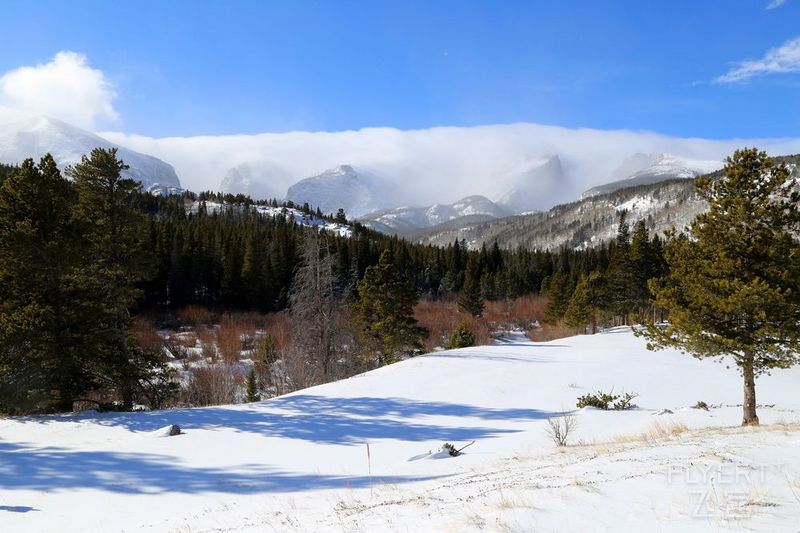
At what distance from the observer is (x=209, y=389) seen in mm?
29312

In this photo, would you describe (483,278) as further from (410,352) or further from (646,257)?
(410,352)

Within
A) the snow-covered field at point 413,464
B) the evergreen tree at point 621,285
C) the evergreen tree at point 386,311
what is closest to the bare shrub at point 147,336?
the evergreen tree at point 386,311

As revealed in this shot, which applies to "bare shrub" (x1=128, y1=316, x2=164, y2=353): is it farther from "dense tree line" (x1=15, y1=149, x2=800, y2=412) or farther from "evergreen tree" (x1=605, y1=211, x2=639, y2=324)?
"evergreen tree" (x1=605, y1=211, x2=639, y2=324)

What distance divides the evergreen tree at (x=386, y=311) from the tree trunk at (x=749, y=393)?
836 inches

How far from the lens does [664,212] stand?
198m

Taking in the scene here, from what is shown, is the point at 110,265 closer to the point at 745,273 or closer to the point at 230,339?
the point at 745,273

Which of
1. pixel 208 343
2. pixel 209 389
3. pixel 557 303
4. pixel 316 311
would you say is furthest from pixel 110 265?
pixel 557 303

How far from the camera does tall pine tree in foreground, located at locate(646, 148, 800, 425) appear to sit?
38.9 ft

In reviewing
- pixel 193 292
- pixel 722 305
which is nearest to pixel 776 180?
pixel 722 305

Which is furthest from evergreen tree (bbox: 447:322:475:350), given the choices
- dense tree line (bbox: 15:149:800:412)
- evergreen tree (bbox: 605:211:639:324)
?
evergreen tree (bbox: 605:211:639:324)

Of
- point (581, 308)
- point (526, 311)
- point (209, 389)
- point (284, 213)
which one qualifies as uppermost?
point (284, 213)

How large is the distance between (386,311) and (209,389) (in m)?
12.3

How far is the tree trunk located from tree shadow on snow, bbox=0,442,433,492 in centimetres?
943

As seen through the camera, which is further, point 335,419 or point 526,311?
point 526,311
